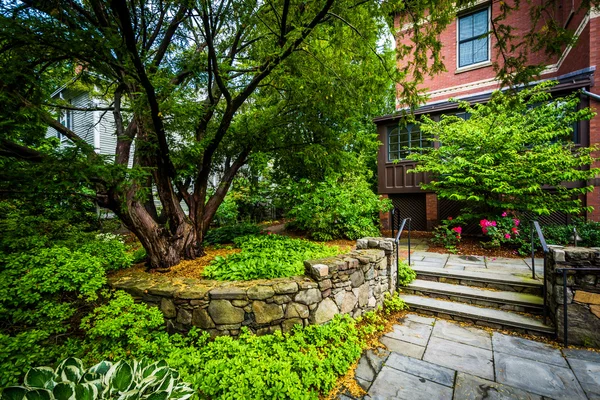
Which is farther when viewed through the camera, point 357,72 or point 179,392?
point 357,72

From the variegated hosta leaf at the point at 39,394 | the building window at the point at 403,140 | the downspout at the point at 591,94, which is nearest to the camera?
the variegated hosta leaf at the point at 39,394

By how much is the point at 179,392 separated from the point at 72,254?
208cm

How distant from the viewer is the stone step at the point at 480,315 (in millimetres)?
2864

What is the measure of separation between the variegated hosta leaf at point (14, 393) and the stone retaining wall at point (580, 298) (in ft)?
14.8

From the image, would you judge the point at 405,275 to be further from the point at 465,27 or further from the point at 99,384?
the point at 465,27

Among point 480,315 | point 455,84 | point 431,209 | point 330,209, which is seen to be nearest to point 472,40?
point 455,84

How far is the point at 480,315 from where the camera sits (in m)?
3.07

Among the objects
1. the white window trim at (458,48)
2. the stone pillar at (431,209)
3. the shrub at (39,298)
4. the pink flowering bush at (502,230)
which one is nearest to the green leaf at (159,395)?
the shrub at (39,298)

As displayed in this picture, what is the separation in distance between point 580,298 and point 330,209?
3.88m

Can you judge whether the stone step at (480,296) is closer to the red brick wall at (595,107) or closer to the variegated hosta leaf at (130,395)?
the variegated hosta leaf at (130,395)

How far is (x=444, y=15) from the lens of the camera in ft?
8.81

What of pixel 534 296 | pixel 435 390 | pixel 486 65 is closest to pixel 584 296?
pixel 534 296

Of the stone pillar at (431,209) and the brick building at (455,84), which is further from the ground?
the brick building at (455,84)

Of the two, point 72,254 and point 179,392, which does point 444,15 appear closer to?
point 179,392
